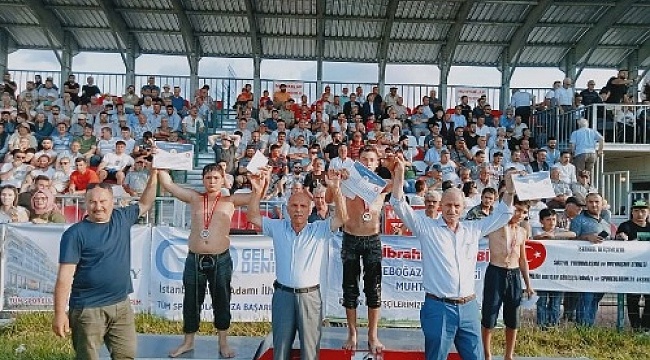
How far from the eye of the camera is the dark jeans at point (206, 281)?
5.57m

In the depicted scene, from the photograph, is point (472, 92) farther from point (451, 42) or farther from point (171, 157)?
point (171, 157)

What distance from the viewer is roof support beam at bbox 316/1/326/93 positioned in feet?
55.7

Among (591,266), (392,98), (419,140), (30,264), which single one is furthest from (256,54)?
(591,266)

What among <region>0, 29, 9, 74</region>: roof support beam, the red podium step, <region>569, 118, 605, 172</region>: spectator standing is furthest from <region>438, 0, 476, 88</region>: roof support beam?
<region>0, 29, 9, 74</region>: roof support beam

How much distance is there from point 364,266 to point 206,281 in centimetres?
146

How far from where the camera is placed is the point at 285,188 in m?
11.0

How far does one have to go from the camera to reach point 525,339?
7.39 meters

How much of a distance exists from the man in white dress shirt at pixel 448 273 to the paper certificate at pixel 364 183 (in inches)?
5.6

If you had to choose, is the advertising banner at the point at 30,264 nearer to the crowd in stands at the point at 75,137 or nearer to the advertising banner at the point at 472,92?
the crowd in stands at the point at 75,137

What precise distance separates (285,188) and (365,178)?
19.6 feet

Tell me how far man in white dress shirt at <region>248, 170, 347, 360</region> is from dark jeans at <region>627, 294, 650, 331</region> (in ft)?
16.4

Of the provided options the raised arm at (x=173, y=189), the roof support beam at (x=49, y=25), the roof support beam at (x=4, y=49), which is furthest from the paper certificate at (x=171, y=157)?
→ the roof support beam at (x=4, y=49)

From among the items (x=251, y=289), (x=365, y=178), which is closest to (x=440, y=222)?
(x=365, y=178)

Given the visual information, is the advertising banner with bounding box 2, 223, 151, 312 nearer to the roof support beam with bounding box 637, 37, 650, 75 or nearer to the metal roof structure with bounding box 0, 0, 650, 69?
the metal roof structure with bounding box 0, 0, 650, 69
